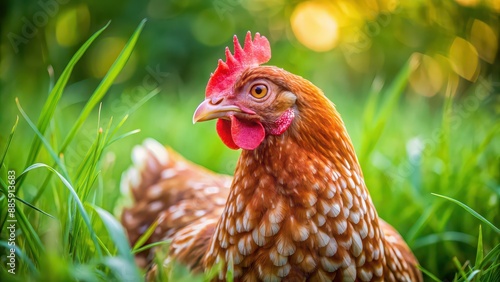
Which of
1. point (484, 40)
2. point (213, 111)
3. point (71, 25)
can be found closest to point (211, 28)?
point (71, 25)

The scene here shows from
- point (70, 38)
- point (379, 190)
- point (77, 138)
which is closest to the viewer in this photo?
point (379, 190)

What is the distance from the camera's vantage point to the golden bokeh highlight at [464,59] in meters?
5.02

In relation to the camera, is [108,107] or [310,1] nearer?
[108,107]

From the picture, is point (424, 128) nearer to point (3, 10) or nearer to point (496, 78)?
point (496, 78)

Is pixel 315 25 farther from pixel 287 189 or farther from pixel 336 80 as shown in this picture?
pixel 287 189

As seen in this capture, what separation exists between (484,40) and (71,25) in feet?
14.1

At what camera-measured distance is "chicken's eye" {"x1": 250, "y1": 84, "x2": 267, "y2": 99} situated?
1.52m

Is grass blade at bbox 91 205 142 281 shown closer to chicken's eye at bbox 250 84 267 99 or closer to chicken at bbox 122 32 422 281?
chicken at bbox 122 32 422 281

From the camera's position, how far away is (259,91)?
1524 millimetres

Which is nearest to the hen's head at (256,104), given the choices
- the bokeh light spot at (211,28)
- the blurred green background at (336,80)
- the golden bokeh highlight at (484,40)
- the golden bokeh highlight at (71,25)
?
the blurred green background at (336,80)

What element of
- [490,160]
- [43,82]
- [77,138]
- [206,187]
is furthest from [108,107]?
[490,160]

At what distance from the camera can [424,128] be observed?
411 cm

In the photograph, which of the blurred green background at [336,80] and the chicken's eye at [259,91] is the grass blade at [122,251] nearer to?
the chicken's eye at [259,91]

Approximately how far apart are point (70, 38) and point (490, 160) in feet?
14.7
